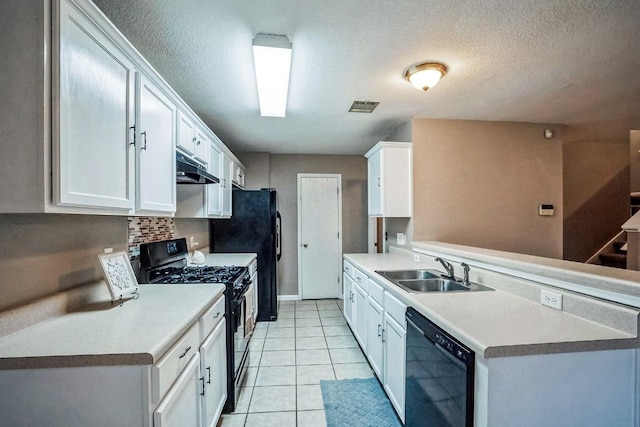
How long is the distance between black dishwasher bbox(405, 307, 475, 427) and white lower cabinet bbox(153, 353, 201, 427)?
44.8 inches

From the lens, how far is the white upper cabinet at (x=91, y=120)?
957 mm

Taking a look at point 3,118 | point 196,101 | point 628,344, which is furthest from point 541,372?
point 196,101

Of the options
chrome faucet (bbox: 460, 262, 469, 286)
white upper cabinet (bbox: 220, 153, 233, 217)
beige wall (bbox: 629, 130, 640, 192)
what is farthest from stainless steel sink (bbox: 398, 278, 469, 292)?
beige wall (bbox: 629, 130, 640, 192)

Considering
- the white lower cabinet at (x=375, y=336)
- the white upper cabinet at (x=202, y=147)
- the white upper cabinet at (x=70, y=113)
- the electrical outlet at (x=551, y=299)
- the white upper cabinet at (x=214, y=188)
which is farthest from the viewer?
the white upper cabinet at (x=214, y=188)

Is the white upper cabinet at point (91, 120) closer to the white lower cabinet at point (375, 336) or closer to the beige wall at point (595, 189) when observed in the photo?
the white lower cabinet at point (375, 336)

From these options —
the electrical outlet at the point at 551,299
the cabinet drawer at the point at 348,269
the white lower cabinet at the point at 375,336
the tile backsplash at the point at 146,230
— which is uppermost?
the tile backsplash at the point at 146,230

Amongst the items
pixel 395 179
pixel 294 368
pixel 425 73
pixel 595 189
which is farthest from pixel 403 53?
pixel 595 189

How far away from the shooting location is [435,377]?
4.38ft

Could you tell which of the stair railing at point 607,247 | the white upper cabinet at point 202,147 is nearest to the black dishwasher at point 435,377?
the white upper cabinet at point 202,147

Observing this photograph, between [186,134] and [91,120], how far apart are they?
3.51 ft

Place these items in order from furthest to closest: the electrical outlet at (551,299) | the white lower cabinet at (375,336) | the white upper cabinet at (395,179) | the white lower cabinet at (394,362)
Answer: the white upper cabinet at (395,179) < the white lower cabinet at (375,336) < the white lower cabinet at (394,362) < the electrical outlet at (551,299)

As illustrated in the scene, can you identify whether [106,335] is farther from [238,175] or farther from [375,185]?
[238,175]

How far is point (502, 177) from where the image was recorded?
10.5 ft

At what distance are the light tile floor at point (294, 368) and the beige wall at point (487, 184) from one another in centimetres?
146
